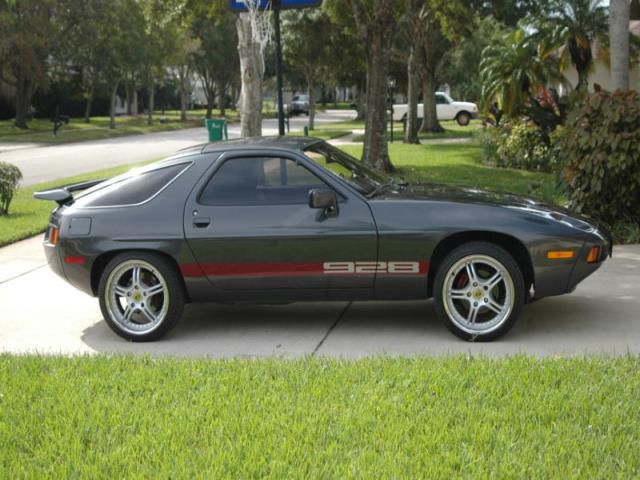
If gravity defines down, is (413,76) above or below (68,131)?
above

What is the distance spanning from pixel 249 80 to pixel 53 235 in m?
13.9

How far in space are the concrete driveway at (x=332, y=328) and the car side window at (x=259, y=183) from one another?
3.35 feet

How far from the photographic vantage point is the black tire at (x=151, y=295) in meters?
6.37

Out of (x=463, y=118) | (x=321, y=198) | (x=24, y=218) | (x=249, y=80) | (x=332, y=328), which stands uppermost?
(x=249, y=80)

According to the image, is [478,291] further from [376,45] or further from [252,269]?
[376,45]

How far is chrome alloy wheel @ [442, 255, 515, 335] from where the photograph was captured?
19.9 ft

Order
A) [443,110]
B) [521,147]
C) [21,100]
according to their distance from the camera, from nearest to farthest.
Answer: [521,147] → [21,100] → [443,110]

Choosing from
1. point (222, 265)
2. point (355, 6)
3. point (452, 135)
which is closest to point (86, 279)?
point (222, 265)

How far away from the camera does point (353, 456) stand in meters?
A: 4.09

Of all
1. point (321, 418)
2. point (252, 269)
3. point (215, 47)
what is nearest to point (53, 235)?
point (252, 269)

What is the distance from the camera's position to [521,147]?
19.7 metres

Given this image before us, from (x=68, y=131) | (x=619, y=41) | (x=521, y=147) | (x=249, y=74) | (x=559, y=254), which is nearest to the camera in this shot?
(x=559, y=254)

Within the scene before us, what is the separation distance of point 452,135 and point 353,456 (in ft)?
108

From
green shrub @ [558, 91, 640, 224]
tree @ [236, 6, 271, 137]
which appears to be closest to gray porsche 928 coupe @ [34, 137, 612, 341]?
green shrub @ [558, 91, 640, 224]
